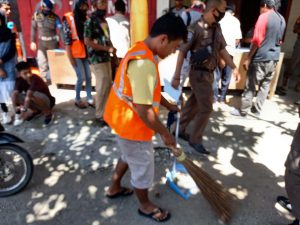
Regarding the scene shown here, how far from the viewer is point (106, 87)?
4691 mm

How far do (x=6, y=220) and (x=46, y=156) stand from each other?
46.0 inches

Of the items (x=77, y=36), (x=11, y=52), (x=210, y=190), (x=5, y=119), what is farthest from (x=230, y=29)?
→ (x=5, y=119)

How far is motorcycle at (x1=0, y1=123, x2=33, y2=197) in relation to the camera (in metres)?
3.21

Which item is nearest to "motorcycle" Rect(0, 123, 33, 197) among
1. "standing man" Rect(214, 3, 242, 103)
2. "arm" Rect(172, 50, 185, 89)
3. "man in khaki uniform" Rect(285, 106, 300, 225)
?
"arm" Rect(172, 50, 185, 89)

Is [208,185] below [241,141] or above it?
above

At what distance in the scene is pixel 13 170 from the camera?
3346 mm

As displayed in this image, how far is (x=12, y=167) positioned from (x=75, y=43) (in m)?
2.43

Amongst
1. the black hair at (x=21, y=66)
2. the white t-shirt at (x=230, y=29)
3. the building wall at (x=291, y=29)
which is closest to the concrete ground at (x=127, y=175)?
the black hair at (x=21, y=66)

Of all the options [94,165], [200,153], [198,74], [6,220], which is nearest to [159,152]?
[200,153]

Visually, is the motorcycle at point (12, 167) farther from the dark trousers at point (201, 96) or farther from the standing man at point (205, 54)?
the dark trousers at point (201, 96)

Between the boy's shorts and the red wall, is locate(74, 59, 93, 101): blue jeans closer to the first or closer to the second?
the boy's shorts

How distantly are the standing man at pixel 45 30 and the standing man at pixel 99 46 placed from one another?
1.80 meters

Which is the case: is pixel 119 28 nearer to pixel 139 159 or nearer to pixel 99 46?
pixel 99 46

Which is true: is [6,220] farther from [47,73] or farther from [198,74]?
[47,73]
